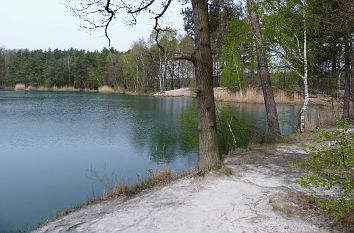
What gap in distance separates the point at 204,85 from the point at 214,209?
2.14 metres

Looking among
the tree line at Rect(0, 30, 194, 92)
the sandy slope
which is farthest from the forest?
the tree line at Rect(0, 30, 194, 92)

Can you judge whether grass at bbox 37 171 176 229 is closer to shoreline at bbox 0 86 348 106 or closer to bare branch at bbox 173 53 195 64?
bare branch at bbox 173 53 195 64

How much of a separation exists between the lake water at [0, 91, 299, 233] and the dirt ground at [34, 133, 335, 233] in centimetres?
235

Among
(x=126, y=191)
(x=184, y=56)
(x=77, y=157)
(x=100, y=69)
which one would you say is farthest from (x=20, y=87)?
(x=184, y=56)

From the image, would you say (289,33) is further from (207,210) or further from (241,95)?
(241,95)

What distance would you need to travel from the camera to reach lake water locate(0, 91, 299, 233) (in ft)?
24.7

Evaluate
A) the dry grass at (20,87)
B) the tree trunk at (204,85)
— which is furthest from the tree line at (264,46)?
the dry grass at (20,87)

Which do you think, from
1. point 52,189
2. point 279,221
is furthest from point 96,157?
point 279,221

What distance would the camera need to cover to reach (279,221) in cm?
385

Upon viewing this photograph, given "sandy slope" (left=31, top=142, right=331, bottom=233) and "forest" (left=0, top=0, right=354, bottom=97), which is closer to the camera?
"sandy slope" (left=31, top=142, right=331, bottom=233)

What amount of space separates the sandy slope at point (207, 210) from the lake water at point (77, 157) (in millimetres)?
2375

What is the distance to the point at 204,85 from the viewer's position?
Answer: 5.67 meters

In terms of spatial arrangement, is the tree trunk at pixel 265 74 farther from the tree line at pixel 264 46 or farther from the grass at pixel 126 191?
the grass at pixel 126 191

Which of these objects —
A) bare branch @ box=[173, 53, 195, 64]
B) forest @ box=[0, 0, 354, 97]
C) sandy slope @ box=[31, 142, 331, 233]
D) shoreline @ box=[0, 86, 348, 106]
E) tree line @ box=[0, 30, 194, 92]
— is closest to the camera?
sandy slope @ box=[31, 142, 331, 233]
